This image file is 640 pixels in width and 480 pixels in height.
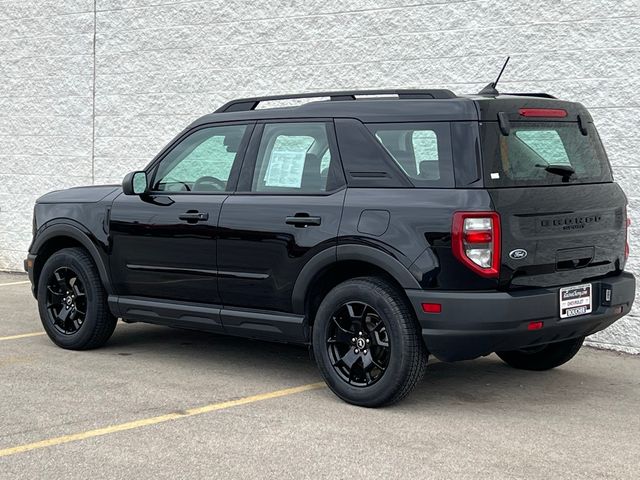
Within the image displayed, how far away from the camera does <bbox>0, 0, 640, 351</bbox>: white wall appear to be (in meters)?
8.59

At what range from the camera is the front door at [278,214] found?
21.1 feet

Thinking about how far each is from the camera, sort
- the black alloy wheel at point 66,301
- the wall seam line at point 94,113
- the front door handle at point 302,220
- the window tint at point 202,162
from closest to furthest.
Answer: the front door handle at point 302,220 → the window tint at point 202,162 → the black alloy wheel at point 66,301 → the wall seam line at point 94,113

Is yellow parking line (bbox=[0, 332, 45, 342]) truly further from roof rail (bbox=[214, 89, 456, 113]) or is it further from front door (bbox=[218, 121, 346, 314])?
roof rail (bbox=[214, 89, 456, 113])

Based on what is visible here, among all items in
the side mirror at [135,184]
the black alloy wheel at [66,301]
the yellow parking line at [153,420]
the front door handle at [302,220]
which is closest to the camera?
the yellow parking line at [153,420]

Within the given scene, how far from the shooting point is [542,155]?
621 cm

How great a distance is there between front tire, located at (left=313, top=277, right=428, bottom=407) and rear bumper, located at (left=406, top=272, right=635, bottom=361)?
0.14 metres

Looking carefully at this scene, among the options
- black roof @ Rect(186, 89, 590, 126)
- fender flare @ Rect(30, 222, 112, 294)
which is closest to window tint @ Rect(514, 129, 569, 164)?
black roof @ Rect(186, 89, 590, 126)

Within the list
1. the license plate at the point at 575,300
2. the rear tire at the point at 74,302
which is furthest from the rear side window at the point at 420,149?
the rear tire at the point at 74,302

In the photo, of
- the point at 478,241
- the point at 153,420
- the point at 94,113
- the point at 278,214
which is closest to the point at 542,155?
the point at 478,241

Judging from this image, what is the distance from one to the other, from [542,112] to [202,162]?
2.44m

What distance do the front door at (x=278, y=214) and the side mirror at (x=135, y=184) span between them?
80 centimetres

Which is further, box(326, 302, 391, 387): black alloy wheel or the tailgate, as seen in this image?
box(326, 302, 391, 387): black alloy wheel

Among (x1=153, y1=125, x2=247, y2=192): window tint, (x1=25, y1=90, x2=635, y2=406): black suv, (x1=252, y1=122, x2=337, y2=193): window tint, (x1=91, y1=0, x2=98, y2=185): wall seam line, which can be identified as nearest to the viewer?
(x1=25, y1=90, x2=635, y2=406): black suv

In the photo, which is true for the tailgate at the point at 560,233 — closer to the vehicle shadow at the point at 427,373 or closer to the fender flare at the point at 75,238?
the vehicle shadow at the point at 427,373
